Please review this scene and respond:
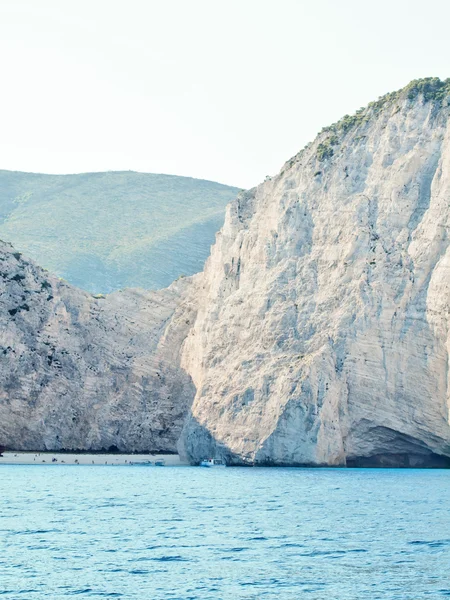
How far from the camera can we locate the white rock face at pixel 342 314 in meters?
80.6

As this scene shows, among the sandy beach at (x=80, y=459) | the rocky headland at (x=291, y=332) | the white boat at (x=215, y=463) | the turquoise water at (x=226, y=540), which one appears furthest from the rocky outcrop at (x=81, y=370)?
the turquoise water at (x=226, y=540)

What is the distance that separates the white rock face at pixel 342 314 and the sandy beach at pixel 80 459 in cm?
302

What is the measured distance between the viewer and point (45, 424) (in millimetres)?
92688

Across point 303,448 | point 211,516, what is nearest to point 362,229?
point 303,448

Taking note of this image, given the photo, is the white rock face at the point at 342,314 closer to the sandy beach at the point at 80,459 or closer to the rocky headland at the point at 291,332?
the rocky headland at the point at 291,332

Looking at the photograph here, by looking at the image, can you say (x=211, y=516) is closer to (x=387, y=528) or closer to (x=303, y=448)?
(x=387, y=528)

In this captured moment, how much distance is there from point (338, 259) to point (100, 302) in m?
26.5

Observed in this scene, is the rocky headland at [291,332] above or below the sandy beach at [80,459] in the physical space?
above

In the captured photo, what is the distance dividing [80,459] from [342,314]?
2384 centimetres

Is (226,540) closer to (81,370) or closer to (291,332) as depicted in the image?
(291,332)

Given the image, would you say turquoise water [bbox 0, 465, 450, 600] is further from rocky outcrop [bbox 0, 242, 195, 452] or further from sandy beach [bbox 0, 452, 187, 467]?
rocky outcrop [bbox 0, 242, 195, 452]

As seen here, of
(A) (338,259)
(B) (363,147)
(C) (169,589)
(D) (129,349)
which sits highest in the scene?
(B) (363,147)

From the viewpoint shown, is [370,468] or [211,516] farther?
[370,468]

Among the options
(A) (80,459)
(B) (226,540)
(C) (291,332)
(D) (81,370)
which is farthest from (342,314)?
(B) (226,540)
